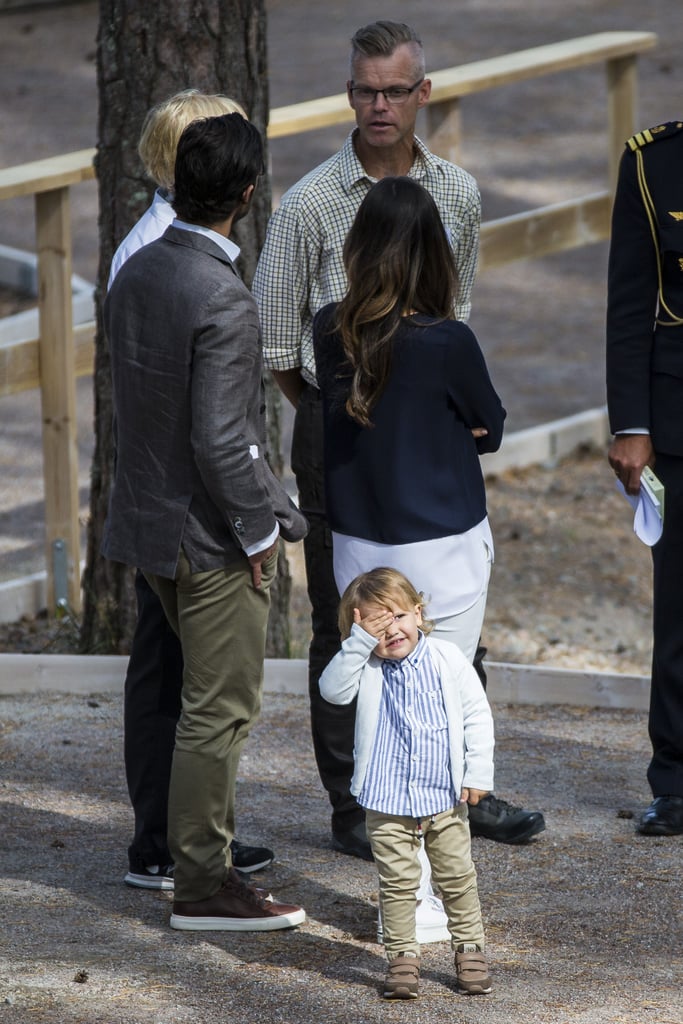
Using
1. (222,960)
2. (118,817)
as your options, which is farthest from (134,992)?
(118,817)

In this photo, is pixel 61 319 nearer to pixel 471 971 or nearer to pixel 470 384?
pixel 470 384

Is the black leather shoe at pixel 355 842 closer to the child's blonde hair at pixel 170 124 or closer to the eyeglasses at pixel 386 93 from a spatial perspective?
the child's blonde hair at pixel 170 124

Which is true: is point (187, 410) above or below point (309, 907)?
above

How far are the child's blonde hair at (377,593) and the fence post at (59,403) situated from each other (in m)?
3.19

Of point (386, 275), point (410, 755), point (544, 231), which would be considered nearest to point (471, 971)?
point (410, 755)

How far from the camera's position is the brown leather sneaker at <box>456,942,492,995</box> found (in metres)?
3.50

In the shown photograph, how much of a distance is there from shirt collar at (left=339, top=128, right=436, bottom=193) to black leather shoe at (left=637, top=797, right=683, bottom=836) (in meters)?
1.84

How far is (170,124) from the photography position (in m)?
3.75

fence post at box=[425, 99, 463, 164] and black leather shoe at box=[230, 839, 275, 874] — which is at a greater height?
fence post at box=[425, 99, 463, 164]

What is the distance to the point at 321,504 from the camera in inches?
168

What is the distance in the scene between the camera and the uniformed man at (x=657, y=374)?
4.34 m

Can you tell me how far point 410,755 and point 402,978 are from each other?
475mm

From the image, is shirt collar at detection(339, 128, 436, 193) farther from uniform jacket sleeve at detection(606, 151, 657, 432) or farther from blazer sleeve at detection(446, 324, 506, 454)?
blazer sleeve at detection(446, 324, 506, 454)

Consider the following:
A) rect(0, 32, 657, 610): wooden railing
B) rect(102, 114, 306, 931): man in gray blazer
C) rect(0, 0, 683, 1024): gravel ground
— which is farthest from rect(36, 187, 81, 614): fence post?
rect(102, 114, 306, 931): man in gray blazer
